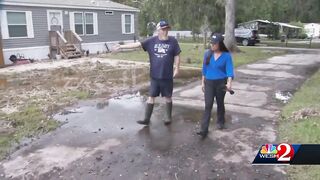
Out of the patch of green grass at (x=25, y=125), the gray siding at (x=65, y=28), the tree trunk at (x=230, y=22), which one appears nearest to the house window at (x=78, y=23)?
the gray siding at (x=65, y=28)

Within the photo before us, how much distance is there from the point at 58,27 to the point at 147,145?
1486 centimetres

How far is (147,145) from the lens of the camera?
4930mm

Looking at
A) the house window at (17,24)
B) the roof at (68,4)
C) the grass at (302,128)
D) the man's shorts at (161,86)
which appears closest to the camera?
the grass at (302,128)

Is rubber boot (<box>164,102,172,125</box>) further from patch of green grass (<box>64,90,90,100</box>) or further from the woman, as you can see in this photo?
patch of green grass (<box>64,90,90,100</box>)

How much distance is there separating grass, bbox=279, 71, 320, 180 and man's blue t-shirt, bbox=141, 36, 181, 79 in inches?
79.7

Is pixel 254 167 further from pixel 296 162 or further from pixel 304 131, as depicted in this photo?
pixel 296 162

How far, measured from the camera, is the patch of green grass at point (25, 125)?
521 cm

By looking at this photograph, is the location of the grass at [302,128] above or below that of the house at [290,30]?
below

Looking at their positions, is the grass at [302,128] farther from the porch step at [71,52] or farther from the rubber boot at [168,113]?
the porch step at [71,52]

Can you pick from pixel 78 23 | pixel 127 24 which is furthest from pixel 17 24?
pixel 127 24

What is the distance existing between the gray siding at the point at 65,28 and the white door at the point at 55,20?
0.82ft

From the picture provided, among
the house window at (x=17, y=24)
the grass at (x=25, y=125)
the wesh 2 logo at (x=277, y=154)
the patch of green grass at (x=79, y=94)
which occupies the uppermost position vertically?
the house window at (x=17, y=24)

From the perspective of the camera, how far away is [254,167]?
164 inches

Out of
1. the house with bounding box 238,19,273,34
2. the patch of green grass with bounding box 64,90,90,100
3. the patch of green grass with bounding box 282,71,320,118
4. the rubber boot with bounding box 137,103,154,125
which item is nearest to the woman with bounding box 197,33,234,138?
the rubber boot with bounding box 137,103,154,125
